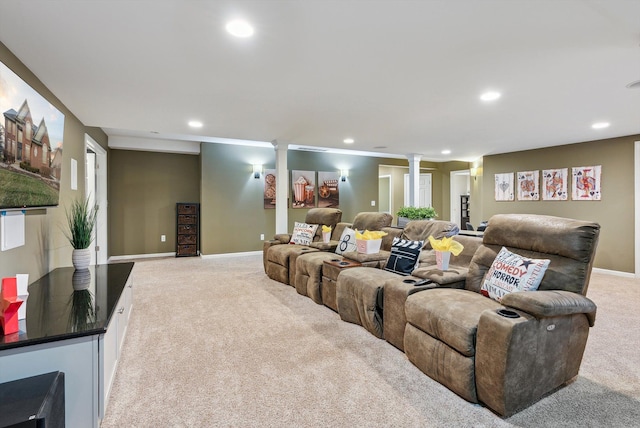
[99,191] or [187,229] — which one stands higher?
[99,191]

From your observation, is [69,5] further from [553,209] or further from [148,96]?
[553,209]

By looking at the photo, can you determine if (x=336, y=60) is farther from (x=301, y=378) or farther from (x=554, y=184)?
(x=554, y=184)

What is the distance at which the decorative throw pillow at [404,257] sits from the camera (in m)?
2.94

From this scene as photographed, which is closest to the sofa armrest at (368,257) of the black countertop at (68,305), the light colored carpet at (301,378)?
the light colored carpet at (301,378)

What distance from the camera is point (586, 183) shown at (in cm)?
548

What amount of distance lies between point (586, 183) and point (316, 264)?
4996 millimetres

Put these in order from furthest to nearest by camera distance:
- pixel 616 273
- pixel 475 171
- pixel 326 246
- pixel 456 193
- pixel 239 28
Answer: pixel 456 193, pixel 475 171, pixel 616 273, pixel 326 246, pixel 239 28

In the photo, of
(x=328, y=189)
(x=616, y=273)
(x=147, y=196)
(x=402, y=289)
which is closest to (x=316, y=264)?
(x=402, y=289)

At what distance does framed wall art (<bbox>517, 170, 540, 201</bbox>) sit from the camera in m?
6.19

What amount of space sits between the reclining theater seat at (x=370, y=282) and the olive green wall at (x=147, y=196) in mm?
4583

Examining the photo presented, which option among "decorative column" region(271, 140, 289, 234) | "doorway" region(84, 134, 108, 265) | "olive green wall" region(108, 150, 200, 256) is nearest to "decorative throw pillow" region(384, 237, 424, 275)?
"decorative column" region(271, 140, 289, 234)

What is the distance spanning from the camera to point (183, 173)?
673cm

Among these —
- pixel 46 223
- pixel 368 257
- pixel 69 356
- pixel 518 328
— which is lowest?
pixel 69 356

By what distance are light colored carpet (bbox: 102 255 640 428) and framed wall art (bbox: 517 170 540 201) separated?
124 inches
